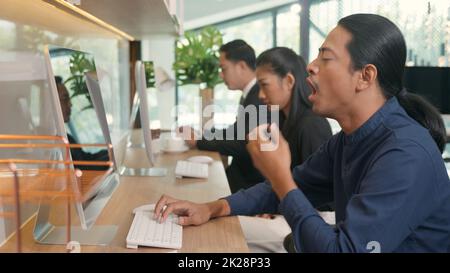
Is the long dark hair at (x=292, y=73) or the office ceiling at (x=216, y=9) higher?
the office ceiling at (x=216, y=9)

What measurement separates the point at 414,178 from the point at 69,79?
0.71m

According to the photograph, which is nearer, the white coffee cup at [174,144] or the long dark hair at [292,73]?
the long dark hair at [292,73]

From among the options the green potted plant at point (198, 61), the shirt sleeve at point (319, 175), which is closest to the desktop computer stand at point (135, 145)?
the green potted plant at point (198, 61)

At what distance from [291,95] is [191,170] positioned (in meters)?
0.50

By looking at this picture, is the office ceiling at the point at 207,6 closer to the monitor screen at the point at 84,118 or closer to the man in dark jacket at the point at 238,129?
the man in dark jacket at the point at 238,129

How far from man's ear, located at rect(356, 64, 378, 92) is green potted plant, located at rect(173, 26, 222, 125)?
3040 millimetres

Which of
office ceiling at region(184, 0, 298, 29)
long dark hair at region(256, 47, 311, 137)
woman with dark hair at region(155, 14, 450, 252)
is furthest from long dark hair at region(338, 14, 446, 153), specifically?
office ceiling at region(184, 0, 298, 29)

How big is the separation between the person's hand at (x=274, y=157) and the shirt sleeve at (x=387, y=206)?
111 millimetres

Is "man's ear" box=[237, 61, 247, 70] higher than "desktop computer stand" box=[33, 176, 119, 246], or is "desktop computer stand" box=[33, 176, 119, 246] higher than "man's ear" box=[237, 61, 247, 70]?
"man's ear" box=[237, 61, 247, 70]

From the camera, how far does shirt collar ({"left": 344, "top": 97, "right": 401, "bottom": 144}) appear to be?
98 cm

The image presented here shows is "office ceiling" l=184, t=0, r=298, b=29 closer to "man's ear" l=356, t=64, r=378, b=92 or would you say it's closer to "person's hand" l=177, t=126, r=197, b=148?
"person's hand" l=177, t=126, r=197, b=148

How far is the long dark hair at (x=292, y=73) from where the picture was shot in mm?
1917

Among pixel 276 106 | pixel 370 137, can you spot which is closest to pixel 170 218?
pixel 370 137

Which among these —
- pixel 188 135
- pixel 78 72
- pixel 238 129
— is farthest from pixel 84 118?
pixel 238 129
